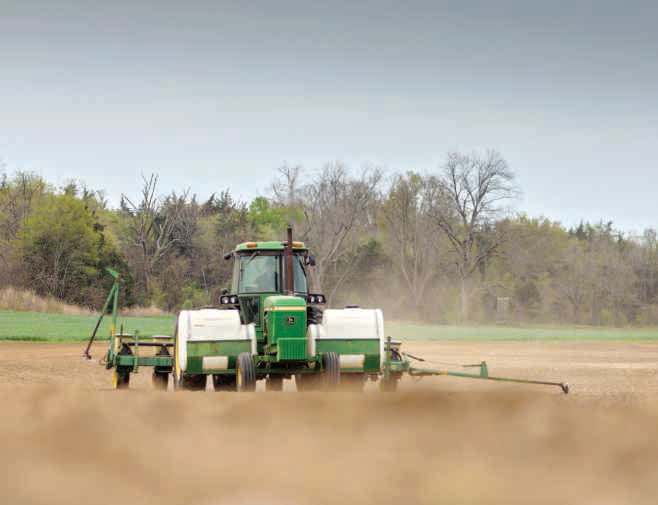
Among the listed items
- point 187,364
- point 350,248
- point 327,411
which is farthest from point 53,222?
point 327,411

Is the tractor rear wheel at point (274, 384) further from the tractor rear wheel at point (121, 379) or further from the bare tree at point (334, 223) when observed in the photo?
the bare tree at point (334, 223)

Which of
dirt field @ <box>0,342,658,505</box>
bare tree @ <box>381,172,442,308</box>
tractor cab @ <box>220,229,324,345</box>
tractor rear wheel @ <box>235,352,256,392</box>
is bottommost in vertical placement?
dirt field @ <box>0,342,658,505</box>

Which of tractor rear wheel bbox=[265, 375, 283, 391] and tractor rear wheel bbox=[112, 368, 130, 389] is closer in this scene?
tractor rear wheel bbox=[265, 375, 283, 391]

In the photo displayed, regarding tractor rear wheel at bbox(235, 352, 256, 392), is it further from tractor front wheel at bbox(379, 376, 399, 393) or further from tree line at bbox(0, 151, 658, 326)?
tree line at bbox(0, 151, 658, 326)

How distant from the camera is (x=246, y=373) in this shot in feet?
40.2

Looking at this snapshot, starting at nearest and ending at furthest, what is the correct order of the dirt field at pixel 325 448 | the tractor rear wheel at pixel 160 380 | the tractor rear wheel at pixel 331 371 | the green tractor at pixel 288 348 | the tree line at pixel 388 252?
the dirt field at pixel 325 448
the tractor rear wheel at pixel 331 371
the green tractor at pixel 288 348
the tractor rear wheel at pixel 160 380
the tree line at pixel 388 252

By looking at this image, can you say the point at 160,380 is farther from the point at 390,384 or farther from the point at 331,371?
the point at 390,384

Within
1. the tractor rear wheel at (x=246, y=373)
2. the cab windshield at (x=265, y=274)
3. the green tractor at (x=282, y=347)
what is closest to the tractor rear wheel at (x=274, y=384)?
the green tractor at (x=282, y=347)

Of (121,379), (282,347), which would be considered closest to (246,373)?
(282,347)

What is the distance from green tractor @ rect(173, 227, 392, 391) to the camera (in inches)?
500

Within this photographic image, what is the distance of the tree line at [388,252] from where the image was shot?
6731 cm

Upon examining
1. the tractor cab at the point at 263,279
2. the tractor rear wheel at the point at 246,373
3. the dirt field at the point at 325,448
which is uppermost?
the tractor cab at the point at 263,279

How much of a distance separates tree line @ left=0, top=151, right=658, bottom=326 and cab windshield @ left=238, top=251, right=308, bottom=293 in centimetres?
4652

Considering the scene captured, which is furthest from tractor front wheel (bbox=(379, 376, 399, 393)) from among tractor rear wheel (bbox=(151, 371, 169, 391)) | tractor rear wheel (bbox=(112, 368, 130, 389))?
tractor rear wheel (bbox=(112, 368, 130, 389))
